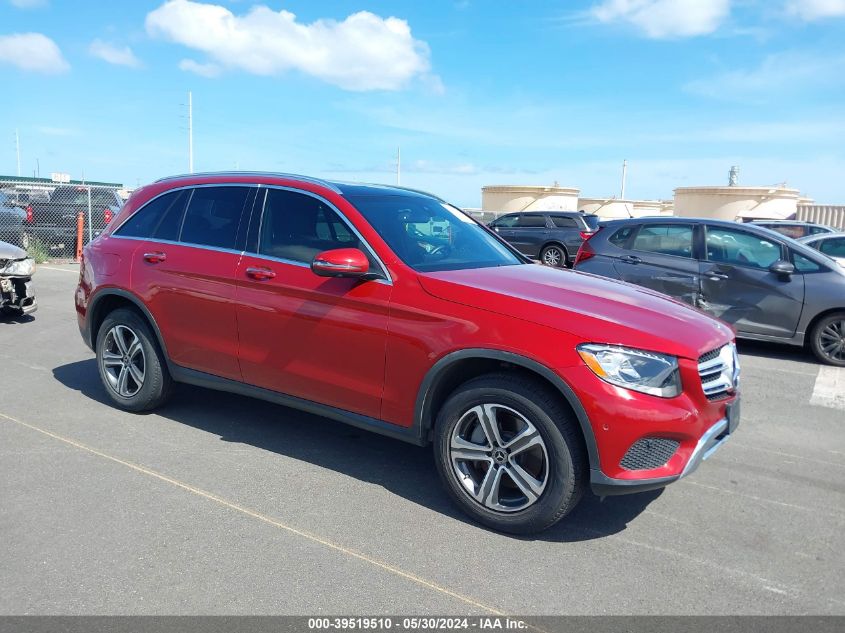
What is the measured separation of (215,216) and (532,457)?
2846 millimetres

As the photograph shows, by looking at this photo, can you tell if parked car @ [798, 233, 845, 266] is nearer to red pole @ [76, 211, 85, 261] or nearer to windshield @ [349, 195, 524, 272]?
windshield @ [349, 195, 524, 272]

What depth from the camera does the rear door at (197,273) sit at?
492 centimetres

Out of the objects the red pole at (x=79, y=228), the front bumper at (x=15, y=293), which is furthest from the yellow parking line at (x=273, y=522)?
the red pole at (x=79, y=228)

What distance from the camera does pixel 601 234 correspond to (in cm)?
983

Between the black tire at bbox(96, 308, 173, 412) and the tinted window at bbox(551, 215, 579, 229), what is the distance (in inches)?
663

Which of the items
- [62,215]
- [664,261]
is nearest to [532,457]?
[664,261]

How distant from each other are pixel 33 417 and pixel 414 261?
10.7 ft

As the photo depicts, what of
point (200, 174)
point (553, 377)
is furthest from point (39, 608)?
point (200, 174)

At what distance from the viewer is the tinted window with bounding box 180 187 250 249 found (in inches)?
198

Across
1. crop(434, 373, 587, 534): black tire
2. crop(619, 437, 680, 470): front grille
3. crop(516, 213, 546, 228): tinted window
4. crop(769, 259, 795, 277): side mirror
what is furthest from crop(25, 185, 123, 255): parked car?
crop(619, 437, 680, 470): front grille

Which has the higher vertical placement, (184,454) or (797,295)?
(797,295)

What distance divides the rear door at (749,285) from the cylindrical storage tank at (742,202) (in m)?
33.1

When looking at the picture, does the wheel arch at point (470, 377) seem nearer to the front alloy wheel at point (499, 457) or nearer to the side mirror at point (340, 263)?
the front alloy wheel at point (499, 457)

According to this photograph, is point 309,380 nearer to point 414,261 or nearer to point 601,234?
point 414,261
